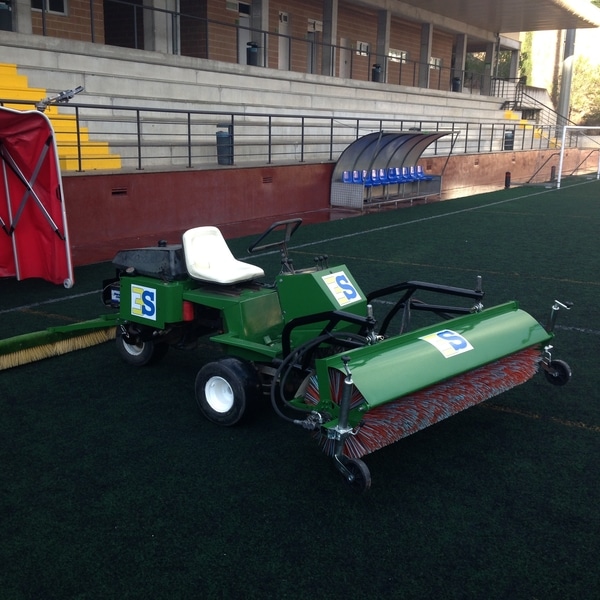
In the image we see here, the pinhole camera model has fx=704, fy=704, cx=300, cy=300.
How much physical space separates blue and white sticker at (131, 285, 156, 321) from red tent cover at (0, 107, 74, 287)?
2.97 m

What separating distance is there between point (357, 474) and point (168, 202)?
946 centimetres

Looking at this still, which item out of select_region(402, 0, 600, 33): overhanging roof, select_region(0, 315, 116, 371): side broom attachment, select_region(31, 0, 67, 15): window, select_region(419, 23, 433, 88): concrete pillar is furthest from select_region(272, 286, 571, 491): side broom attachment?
select_region(419, 23, 433, 88): concrete pillar

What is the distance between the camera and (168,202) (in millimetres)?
12203

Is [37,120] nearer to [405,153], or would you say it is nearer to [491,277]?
[491,277]

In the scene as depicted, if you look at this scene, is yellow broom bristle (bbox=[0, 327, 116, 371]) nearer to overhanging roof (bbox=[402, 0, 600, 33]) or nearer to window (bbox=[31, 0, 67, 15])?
window (bbox=[31, 0, 67, 15])

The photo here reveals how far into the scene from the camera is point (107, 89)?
14.4 metres

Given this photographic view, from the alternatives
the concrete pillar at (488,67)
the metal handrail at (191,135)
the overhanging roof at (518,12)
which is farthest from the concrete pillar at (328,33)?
the concrete pillar at (488,67)

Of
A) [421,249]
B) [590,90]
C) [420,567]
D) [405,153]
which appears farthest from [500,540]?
[590,90]

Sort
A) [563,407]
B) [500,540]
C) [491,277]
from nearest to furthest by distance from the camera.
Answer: [500,540]
[563,407]
[491,277]

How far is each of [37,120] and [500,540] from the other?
20.5 ft

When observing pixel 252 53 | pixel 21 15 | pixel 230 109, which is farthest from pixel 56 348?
pixel 252 53

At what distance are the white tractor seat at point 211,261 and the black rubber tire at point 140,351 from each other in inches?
32.6

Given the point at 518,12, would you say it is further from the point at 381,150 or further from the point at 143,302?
the point at 143,302

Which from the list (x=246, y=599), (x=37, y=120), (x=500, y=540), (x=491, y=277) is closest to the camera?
(x=246, y=599)
